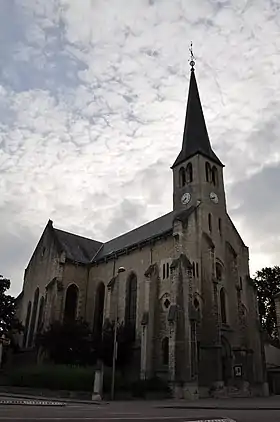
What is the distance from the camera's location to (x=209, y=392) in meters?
31.5

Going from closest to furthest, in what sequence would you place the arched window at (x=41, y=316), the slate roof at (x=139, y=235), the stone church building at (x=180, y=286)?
the stone church building at (x=180, y=286)
the slate roof at (x=139, y=235)
the arched window at (x=41, y=316)

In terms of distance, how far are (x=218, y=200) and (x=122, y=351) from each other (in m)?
17.9

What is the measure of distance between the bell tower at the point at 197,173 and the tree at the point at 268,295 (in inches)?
625

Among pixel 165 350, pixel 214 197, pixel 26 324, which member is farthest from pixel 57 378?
pixel 214 197

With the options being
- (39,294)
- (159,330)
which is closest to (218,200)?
(159,330)

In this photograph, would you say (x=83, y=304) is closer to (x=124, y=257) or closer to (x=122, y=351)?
(x=124, y=257)

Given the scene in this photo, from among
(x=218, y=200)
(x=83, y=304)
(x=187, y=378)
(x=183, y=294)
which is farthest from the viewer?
(x=83, y=304)

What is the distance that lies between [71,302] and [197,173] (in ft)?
66.6

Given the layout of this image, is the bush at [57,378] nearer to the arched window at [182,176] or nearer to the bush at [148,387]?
the bush at [148,387]

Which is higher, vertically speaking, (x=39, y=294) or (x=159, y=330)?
(x=39, y=294)

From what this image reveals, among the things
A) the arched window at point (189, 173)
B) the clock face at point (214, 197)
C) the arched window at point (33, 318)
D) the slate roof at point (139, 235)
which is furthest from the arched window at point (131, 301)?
the arched window at point (33, 318)

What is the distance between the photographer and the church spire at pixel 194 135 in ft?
144

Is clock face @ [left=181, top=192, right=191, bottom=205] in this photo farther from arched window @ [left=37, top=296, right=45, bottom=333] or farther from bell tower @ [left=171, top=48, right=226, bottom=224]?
arched window @ [left=37, top=296, right=45, bottom=333]

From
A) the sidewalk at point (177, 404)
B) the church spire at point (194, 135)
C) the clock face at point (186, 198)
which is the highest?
the church spire at point (194, 135)
